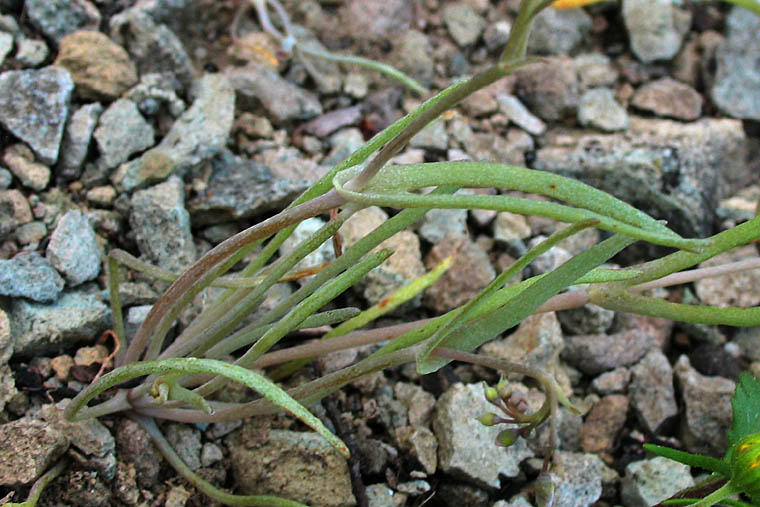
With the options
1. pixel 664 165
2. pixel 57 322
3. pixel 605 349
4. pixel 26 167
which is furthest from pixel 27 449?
pixel 664 165

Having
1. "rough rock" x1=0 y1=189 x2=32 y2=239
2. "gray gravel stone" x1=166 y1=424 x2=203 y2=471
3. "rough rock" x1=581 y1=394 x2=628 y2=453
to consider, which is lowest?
"gray gravel stone" x1=166 y1=424 x2=203 y2=471

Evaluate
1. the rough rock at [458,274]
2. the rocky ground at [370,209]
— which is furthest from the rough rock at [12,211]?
the rough rock at [458,274]

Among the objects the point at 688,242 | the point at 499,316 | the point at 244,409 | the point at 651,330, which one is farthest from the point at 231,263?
the point at 651,330

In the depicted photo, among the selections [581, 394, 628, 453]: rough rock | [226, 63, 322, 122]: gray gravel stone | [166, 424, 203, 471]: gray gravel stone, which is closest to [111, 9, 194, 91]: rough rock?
[226, 63, 322, 122]: gray gravel stone

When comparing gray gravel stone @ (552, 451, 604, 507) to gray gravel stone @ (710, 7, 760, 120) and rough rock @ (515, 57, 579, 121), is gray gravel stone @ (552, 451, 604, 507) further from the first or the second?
gray gravel stone @ (710, 7, 760, 120)

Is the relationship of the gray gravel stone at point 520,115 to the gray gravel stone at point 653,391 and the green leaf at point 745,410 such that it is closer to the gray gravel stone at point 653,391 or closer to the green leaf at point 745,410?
the gray gravel stone at point 653,391

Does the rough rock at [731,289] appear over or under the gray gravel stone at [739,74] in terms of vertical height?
under

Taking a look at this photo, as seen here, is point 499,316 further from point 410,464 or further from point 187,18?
point 187,18
